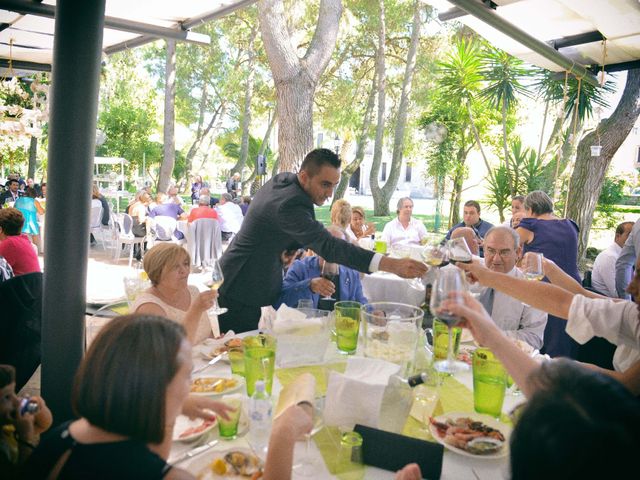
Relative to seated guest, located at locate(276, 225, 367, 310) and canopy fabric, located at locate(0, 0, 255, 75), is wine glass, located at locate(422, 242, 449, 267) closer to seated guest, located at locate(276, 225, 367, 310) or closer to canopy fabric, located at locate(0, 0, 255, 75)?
seated guest, located at locate(276, 225, 367, 310)

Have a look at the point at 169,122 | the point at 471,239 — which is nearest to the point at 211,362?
the point at 471,239

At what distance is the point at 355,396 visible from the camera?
4.24ft

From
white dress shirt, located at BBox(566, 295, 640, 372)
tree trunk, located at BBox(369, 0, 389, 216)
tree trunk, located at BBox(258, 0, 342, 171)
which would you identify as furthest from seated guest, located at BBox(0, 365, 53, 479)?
tree trunk, located at BBox(369, 0, 389, 216)

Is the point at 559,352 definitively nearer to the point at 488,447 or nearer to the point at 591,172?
the point at 488,447

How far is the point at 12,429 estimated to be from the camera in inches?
49.0

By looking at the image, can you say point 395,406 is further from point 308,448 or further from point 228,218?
point 228,218

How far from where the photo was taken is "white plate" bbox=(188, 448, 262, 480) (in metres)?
1.13

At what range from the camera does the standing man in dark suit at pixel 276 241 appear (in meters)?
2.76

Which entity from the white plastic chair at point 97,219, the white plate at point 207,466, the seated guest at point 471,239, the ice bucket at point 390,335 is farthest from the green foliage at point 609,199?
the white plate at point 207,466

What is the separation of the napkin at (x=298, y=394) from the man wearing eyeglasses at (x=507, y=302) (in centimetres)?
174

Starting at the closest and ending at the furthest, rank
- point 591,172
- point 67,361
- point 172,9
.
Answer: point 67,361 < point 172,9 < point 591,172

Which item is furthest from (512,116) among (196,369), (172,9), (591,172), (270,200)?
(196,369)

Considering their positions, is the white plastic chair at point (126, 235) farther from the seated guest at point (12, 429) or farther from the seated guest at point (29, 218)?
the seated guest at point (12, 429)

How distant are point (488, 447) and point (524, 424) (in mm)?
688
